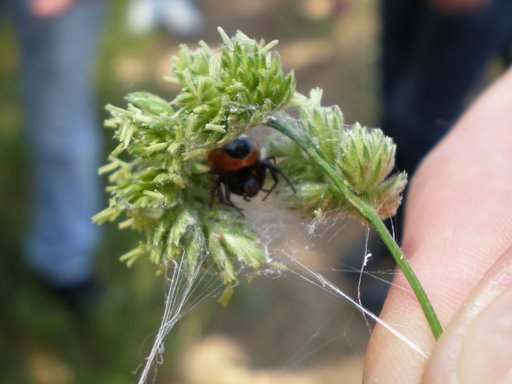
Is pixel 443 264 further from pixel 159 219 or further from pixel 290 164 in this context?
pixel 159 219

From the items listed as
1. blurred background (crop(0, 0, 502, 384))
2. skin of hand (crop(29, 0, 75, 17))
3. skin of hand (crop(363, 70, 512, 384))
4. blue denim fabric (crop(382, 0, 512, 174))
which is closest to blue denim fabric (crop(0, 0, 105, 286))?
skin of hand (crop(29, 0, 75, 17))

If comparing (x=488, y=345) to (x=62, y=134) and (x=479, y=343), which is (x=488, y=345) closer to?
(x=479, y=343)

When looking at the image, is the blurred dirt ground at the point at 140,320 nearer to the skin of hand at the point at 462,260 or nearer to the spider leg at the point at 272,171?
the skin of hand at the point at 462,260

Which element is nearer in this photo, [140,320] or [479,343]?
[479,343]

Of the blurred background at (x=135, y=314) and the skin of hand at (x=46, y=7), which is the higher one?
the skin of hand at (x=46, y=7)

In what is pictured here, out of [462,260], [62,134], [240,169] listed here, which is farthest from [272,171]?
[62,134]

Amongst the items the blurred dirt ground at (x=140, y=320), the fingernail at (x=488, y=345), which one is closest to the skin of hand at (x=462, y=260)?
the fingernail at (x=488, y=345)
